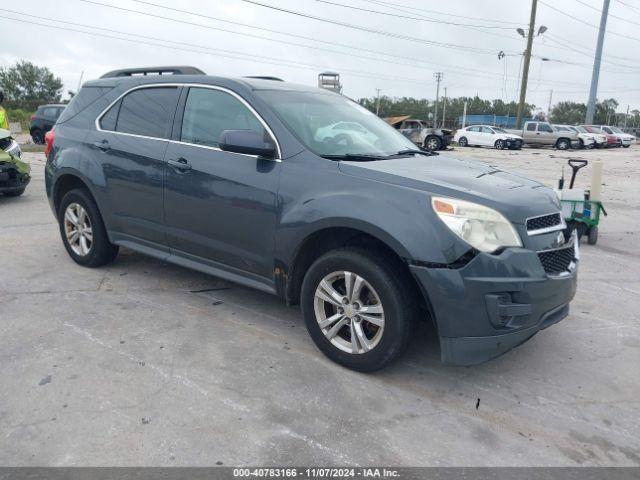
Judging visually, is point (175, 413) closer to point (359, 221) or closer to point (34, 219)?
point (359, 221)

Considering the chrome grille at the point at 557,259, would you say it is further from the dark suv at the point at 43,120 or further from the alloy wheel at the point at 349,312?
the dark suv at the point at 43,120

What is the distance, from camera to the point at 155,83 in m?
4.55

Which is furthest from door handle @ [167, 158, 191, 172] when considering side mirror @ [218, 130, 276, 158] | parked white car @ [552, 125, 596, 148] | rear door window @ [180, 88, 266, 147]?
parked white car @ [552, 125, 596, 148]

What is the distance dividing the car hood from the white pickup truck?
3307 cm

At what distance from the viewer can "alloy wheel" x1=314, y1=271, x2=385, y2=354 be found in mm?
3246

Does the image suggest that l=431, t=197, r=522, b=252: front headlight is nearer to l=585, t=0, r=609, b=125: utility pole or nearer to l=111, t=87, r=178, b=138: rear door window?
l=111, t=87, r=178, b=138: rear door window

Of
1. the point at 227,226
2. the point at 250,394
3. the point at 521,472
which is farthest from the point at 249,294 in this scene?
the point at 521,472

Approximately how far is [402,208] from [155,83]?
8.52 ft

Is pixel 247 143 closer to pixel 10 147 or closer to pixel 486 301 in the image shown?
pixel 486 301

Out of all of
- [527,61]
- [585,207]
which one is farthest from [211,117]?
[527,61]

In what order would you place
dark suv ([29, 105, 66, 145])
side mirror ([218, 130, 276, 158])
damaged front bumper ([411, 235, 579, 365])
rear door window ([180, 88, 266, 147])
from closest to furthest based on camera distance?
damaged front bumper ([411, 235, 579, 365])
side mirror ([218, 130, 276, 158])
rear door window ([180, 88, 266, 147])
dark suv ([29, 105, 66, 145])

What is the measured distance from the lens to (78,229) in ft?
17.1

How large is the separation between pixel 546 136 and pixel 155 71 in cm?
3352

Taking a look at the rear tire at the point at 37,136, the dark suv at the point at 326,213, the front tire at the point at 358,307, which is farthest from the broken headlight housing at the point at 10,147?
the rear tire at the point at 37,136
